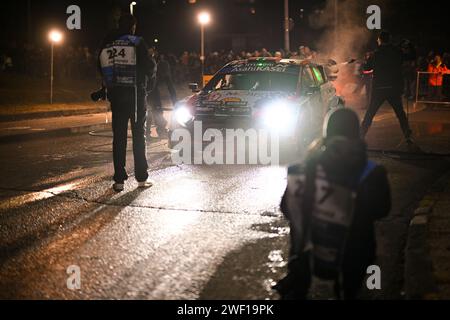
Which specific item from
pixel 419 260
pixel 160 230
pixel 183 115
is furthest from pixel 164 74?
pixel 419 260

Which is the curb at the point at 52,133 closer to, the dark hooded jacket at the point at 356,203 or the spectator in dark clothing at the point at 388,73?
the spectator in dark clothing at the point at 388,73

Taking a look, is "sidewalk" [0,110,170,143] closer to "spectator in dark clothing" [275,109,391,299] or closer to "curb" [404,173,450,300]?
"curb" [404,173,450,300]

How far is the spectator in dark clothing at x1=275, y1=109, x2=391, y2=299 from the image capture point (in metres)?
3.84

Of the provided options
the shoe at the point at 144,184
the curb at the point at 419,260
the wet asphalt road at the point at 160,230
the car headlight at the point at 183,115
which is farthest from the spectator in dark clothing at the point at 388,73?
the shoe at the point at 144,184

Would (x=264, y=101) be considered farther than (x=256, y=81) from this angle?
No

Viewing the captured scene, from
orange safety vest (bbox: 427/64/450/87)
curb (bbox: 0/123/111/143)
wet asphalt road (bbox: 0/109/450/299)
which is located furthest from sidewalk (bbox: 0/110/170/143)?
orange safety vest (bbox: 427/64/450/87)

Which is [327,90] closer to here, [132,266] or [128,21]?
[128,21]

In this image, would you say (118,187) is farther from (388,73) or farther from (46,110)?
(46,110)

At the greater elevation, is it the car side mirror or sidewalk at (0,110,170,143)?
the car side mirror

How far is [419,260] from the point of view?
18.5 ft

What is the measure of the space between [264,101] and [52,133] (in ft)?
20.4

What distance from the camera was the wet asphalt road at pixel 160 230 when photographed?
204 inches

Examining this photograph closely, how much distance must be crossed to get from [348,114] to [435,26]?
128 feet

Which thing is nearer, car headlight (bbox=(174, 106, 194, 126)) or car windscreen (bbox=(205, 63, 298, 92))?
car headlight (bbox=(174, 106, 194, 126))
